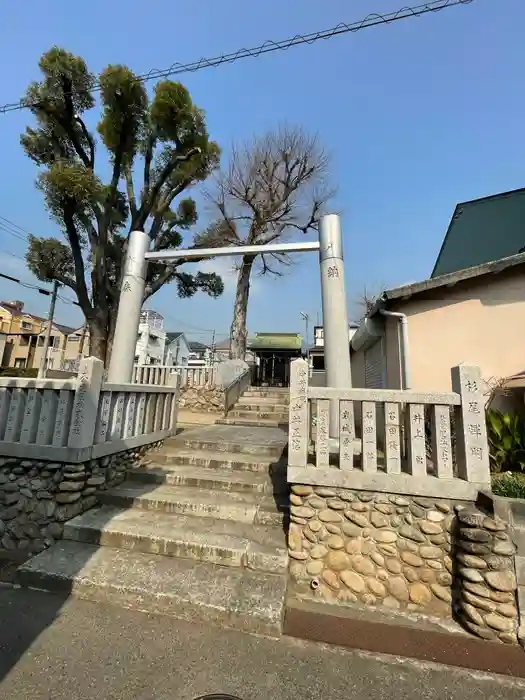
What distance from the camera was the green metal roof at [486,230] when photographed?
7906 mm

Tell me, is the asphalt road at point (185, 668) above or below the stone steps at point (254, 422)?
below

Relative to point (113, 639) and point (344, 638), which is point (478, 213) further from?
point (113, 639)

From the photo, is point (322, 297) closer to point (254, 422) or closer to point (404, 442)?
point (404, 442)

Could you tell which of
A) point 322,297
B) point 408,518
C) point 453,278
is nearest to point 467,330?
point 453,278

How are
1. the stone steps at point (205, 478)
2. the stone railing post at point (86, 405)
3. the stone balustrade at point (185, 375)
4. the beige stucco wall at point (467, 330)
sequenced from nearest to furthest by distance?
the stone railing post at point (86, 405)
the stone steps at point (205, 478)
the beige stucco wall at point (467, 330)
the stone balustrade at point (185, 375)

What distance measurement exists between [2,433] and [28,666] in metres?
2.44

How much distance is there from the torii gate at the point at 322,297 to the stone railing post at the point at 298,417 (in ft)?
2.28

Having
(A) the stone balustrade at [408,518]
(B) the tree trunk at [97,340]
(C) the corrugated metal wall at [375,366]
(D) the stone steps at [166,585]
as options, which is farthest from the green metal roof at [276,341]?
(D) the stone steps at [166,585]

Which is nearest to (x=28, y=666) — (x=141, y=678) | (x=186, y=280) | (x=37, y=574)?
(x=141, y=678)

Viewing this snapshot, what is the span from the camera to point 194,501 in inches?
132

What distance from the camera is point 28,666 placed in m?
1.84

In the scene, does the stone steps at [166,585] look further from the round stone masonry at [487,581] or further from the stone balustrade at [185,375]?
the stone balustrade at [185,375]

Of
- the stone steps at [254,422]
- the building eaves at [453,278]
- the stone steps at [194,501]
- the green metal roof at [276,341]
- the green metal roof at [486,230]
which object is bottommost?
the stone steps at [194,501]

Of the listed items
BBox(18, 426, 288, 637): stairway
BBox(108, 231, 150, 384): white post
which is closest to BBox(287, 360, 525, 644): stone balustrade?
BBox(18, 426, 288, 637): stairway
